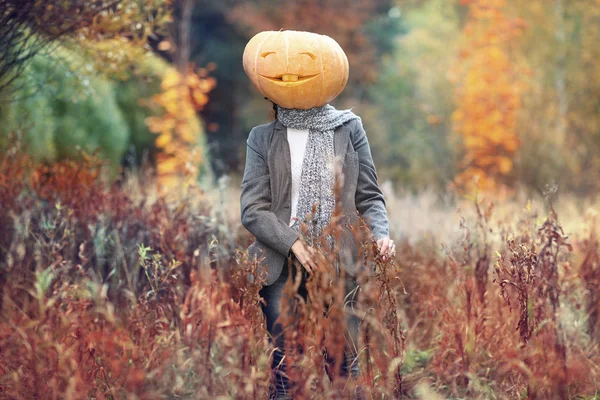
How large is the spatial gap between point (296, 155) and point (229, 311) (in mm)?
1267

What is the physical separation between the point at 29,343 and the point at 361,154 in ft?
4.77

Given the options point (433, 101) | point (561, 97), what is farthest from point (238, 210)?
point (561, 97)

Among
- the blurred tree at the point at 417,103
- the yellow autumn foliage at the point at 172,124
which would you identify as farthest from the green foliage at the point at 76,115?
the blurred tree at the point at 417,103

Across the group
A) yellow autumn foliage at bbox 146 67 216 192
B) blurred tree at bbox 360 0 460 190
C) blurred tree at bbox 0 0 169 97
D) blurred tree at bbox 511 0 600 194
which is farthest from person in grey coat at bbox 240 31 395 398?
blurred tree at bbox 360 0 460 190

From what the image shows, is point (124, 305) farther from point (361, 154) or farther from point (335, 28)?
point (335, 28)

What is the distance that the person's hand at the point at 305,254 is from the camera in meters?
2.55

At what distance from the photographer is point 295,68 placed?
278 cm

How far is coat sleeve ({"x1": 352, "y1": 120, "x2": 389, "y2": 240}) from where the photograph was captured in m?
2.80

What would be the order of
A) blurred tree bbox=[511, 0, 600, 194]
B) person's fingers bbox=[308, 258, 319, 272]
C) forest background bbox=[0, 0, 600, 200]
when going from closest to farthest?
person's fingers bbox=[308, 258, 319, 272] < forest background bbox=[0, 0, 600, 200] < blurred tree bbox=[511, 0, 600, 194]

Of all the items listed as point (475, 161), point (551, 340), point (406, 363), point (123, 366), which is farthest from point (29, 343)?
point (475, 161)

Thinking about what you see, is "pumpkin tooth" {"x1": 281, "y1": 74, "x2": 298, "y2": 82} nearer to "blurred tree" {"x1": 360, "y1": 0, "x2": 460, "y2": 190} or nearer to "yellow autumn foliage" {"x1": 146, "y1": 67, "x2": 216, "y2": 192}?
"yellow autumn foliage" {"x1": 146, "y1": 67, "x2": 216, "y2": 192}

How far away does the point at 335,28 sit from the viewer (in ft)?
44.0

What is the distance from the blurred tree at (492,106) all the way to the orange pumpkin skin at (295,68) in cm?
759

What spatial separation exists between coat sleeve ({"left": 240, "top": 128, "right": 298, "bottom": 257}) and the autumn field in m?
0.16
